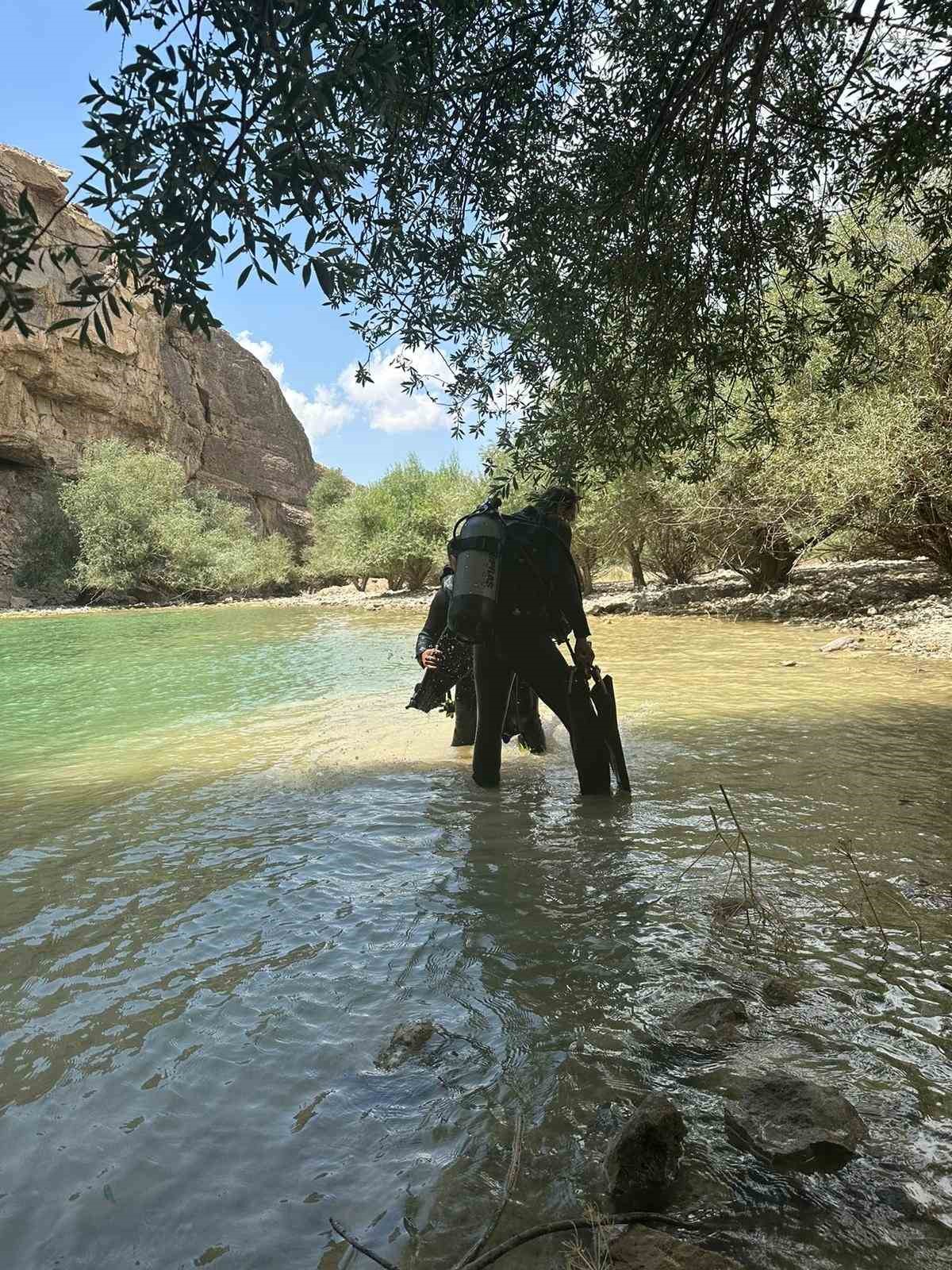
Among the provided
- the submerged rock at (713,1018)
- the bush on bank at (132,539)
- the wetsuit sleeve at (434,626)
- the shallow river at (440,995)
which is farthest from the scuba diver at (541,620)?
the bush on bank at (132,539)

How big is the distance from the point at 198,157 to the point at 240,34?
572 mm

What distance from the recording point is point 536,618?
6.02 meters

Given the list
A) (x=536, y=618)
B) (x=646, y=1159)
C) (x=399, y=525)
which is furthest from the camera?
(x=399, y=525)

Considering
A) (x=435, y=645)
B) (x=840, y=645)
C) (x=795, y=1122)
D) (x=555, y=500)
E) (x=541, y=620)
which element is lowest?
A: (x=840, y=645)

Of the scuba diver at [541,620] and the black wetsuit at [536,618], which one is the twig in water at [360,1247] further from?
the black wetsuit at [536,618]

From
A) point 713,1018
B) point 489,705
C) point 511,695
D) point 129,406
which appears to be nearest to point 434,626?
point 511,695

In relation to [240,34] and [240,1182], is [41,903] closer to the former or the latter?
[240,1182]

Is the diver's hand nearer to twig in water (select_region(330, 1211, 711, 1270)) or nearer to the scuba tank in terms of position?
the scuba tank

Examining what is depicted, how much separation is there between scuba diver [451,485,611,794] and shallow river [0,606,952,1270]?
78 cm

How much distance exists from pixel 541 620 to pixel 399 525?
42.5 meters

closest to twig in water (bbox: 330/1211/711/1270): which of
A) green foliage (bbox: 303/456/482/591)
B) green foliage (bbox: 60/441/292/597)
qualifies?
green foliage (bbox: 303/456/482/591)

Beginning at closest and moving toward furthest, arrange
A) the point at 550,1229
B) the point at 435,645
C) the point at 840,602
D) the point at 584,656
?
1. the point at 550,1229
2. the point at 584,656
3. the point at 435,645
4. the point at 840,602

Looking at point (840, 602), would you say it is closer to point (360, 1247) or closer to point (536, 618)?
point (536, 618)

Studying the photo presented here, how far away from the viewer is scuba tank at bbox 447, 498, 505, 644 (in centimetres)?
577
